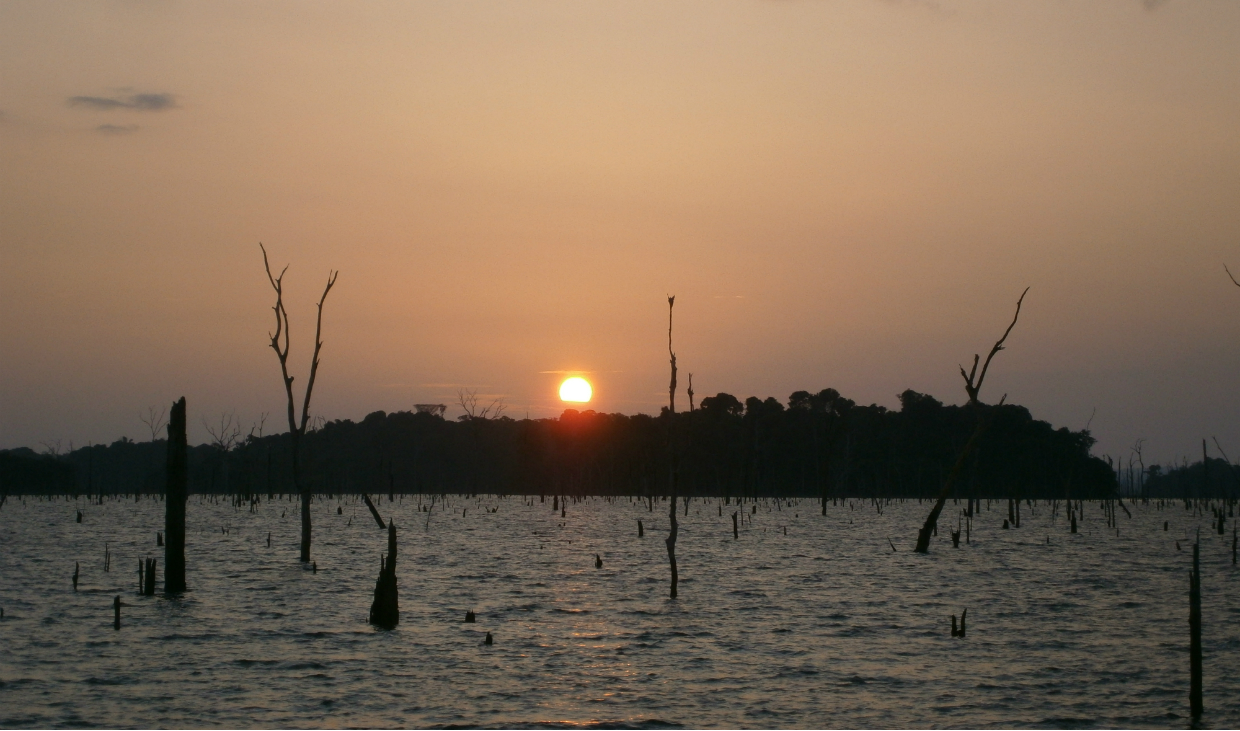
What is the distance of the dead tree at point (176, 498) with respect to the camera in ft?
91.5

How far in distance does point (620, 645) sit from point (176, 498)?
1336cm

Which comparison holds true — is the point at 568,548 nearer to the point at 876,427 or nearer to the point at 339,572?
the point at 339,572

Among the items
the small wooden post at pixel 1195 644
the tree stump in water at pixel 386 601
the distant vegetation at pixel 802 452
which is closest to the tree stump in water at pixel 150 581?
the tree stump in water at pixel 386 601

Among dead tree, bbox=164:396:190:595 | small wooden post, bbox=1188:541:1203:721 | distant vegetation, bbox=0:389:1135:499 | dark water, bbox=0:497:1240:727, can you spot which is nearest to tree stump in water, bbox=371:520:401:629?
dark water, bbox=0:497:1240:727

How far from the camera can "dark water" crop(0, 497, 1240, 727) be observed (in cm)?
1589

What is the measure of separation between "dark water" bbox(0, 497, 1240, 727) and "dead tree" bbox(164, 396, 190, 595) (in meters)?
1.02

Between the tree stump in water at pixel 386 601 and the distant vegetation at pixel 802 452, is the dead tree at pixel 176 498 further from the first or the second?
the distant vegetation at pixel 802 452

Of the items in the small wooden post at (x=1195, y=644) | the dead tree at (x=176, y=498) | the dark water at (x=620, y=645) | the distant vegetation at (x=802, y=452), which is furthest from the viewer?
the distant vegetation at (x=802, y=452)

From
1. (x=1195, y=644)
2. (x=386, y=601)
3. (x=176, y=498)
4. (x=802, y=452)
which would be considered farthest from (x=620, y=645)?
(x=802, y=452)

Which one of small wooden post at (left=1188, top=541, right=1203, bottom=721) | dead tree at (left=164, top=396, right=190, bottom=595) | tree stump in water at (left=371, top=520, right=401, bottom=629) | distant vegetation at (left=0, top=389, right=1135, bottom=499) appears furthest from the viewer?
distant vegetation at (left=0, top=389, right=1135, bottom=499)

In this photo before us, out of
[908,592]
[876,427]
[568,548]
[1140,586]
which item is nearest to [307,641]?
[908,592]

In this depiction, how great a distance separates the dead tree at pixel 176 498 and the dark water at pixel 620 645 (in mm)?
1019

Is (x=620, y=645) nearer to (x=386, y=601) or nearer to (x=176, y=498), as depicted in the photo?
(x=386, y=601)

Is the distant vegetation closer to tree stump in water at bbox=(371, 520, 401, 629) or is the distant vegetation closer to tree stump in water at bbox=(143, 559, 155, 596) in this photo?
tree stump in water at bbox=(143, 559, 155, 596)
